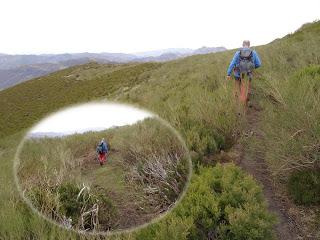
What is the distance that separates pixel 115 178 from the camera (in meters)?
7.39

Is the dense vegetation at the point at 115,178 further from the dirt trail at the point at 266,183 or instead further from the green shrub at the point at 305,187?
the green shrub at the point at 305,187

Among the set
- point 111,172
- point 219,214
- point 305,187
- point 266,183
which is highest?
point 219,214

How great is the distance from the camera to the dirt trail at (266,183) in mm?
5199

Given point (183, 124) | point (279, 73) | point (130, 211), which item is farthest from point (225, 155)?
point (279, 73)

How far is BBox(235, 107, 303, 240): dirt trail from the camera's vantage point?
17.1 ft

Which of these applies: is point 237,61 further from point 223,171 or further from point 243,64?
point 223,171

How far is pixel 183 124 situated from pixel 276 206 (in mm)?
2344

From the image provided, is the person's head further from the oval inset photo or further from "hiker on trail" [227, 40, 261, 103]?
the oval inset photo

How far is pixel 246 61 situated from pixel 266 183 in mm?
3525

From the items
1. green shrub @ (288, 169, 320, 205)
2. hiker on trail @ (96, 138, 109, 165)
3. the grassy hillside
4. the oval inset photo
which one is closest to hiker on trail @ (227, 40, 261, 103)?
the grassy hillside

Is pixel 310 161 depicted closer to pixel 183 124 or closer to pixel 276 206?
pixel 276 206

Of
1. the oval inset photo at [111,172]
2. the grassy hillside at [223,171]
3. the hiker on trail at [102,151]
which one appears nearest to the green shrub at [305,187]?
the grassy hillside at [223,171]

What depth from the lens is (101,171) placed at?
8.05 meters

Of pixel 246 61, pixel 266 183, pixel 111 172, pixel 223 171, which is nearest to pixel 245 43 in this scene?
pixel 246 61
